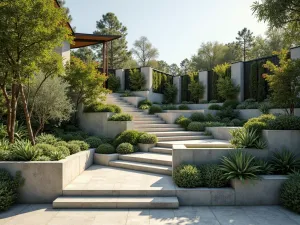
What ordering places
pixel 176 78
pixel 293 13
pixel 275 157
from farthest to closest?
1. pixel 176 78
2. pixel 293 13
3. pixel 275 157

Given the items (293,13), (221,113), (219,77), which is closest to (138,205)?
(293,13)

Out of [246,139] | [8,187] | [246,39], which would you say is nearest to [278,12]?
[246,139]

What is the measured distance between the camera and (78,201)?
4859 mm

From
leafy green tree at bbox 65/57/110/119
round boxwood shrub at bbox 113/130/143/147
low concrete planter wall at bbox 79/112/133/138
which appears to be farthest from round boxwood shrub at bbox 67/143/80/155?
leafy green tree at bbox 65/57/110/119

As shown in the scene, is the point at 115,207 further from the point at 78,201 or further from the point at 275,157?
the point at 275,157

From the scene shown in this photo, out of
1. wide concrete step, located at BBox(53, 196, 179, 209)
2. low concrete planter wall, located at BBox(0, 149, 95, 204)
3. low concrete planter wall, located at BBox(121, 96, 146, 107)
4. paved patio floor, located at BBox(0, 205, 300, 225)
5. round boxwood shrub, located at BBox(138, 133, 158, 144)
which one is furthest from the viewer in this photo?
low concrete planter wall, located at BBox(121, 96, 146, 107)

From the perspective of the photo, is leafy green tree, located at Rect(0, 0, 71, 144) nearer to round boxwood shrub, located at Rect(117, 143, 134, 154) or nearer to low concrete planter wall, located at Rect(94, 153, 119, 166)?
low concrete planter wall, located at Rect(94, 153, 119, 166)

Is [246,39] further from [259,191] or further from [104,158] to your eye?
[259,191]

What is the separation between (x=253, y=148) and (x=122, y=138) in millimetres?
4771

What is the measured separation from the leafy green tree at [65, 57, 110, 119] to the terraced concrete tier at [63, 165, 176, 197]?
422cm

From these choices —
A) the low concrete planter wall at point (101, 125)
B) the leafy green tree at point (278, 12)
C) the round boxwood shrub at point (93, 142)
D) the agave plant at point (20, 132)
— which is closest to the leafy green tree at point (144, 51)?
the low concrete planter wall at point (101, 125)

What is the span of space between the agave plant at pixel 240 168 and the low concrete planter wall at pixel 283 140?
0.86 metres

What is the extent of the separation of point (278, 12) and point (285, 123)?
3103mm

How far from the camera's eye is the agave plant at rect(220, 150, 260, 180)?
16.7ft
